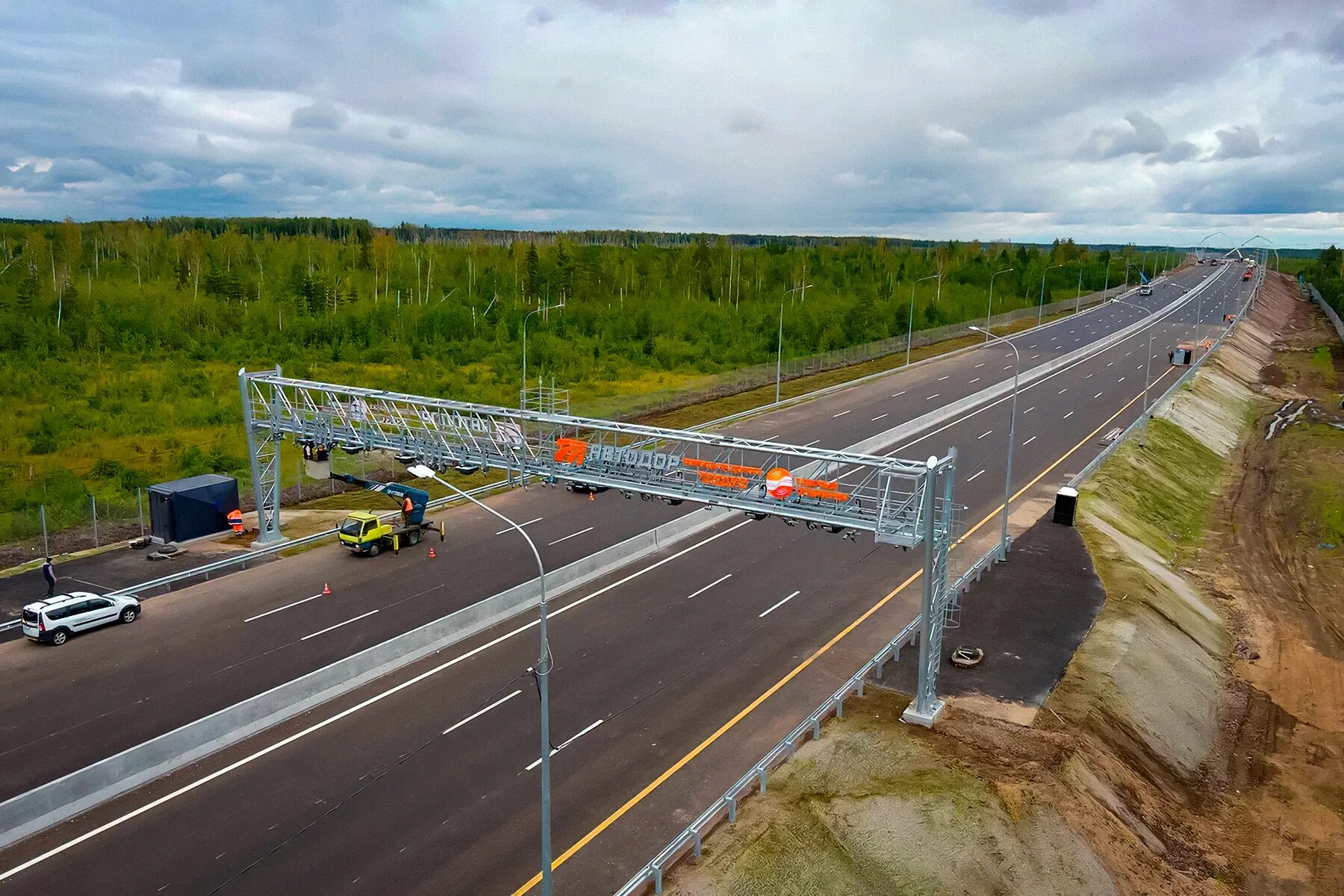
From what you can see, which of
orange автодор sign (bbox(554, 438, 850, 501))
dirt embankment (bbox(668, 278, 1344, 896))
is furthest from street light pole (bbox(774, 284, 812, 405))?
orange автодор sign (bbox(554, 438, 850, 501))

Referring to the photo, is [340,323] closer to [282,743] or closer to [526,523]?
[526,523]

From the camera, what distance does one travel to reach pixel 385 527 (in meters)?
38.0

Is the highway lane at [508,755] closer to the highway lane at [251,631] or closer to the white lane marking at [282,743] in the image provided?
the white lane marking at [282,743]

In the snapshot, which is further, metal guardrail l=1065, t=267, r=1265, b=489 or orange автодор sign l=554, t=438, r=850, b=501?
metal guardrail l=1065, t=267, r=1265, b=489

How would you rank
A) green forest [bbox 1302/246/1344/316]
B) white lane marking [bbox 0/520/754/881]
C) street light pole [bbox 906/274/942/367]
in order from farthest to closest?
1. green forest [bbox 1302/246/1344/316]
2. street light pole [bbox 906/274/942/367]
3. white lane marking [bbox 0/520/754/881]

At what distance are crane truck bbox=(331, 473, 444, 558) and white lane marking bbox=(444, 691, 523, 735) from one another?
44.7 ft

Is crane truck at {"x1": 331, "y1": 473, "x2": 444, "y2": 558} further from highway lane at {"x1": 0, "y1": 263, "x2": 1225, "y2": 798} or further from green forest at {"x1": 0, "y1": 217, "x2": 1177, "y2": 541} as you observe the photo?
green forest at {"x1": 0, "y1": 217, "x2": 1177, "y2": 541}

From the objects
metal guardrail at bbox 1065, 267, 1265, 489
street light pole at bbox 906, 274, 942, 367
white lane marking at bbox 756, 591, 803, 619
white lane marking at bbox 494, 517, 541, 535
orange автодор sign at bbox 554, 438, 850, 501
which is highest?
street light pole at bbox 906, 274, 942, 367

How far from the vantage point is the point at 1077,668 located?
27.8m

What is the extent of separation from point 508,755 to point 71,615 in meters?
16.3

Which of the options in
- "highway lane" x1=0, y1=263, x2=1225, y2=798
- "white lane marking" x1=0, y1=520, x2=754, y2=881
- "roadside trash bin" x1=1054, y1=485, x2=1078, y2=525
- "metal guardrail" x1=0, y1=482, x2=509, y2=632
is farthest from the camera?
"roadside trash bin" x1=1054, y1=485, x2=1078, y2=525

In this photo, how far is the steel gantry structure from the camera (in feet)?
81.1

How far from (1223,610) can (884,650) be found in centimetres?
2103

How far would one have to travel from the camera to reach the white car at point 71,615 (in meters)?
28.6
